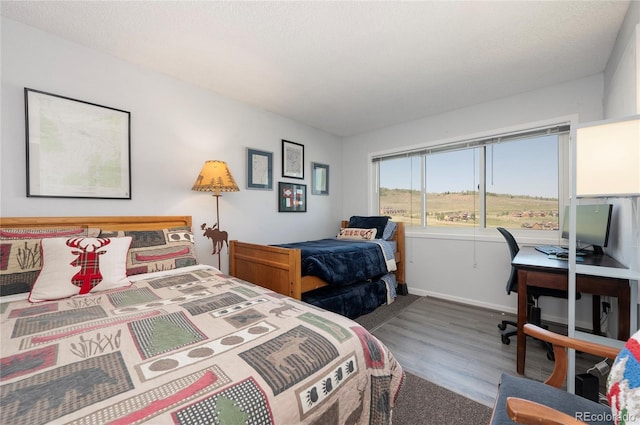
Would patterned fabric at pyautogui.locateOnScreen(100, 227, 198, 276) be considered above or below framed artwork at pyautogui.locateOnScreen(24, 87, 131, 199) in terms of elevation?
below

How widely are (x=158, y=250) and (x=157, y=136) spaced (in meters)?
1.13

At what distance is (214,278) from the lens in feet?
6.00

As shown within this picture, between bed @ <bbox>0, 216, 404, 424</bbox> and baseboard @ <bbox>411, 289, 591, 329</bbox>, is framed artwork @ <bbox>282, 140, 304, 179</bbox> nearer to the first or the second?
bed @ <bbox>0, 216, 404, 424</bbox>

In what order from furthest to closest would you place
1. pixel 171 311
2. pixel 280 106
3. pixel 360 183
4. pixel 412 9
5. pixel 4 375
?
pixel 360 183
pixel 280 106
pixel 412 9
pixel 171 311
pixel 4 375

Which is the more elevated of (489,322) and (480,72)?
(480,72)

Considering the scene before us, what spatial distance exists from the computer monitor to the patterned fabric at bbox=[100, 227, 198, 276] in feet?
10.5

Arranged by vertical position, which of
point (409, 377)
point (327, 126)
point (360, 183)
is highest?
point (327, 126)

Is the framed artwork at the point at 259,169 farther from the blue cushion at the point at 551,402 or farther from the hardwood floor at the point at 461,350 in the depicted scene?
the blue cushion at the point at 551,402

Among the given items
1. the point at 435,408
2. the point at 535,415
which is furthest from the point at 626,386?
the point at 435,408

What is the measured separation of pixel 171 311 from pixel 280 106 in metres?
2.66

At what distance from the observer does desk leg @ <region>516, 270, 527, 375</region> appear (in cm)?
185

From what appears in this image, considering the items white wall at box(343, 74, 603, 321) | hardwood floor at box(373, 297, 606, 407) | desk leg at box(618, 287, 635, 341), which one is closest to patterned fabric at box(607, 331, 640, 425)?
hardwood floor at box(373, 297, 606, 407)

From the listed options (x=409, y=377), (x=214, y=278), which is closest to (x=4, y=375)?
(x=214, y=278)

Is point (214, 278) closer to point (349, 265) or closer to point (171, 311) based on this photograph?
point (171, 311)
